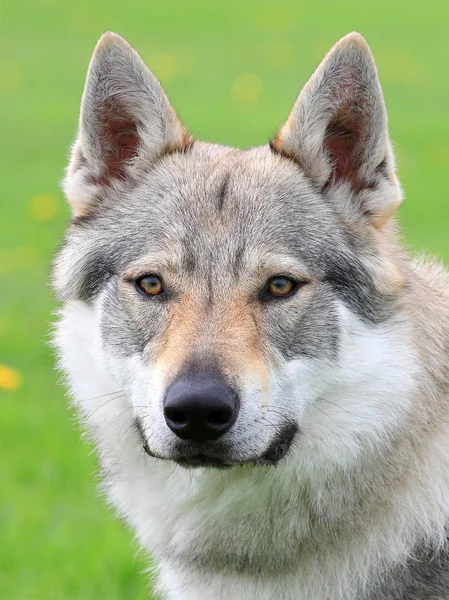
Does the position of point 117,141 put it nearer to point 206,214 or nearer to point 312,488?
point 206,214

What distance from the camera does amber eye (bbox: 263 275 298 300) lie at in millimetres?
4141

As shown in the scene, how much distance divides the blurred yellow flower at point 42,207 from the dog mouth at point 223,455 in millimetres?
8675

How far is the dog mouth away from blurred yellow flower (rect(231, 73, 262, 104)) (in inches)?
575

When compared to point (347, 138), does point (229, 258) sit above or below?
below

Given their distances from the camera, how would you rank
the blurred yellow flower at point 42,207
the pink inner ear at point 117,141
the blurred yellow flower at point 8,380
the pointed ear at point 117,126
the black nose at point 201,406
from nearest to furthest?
the black nose at point 201,406
the pointed ear at point 117,126
the pink inner ear at point 117,141
the blurred yellow flower at point 8,380
the blurred yellow flower at point 42,207

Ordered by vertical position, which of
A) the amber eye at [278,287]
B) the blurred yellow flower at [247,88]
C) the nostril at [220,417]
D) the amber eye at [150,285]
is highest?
the blurred yellow flower at [247,88]

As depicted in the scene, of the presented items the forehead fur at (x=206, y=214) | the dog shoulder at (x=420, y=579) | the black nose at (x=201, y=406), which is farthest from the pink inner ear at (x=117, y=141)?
the dog shoulder at (x=420, y=579)

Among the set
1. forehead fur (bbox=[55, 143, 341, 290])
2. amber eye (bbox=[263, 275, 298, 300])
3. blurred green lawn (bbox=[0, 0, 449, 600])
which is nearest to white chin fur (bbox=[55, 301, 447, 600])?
amber eye (bbox=[263, 275, 298, 300])

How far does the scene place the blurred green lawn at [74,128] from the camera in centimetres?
570

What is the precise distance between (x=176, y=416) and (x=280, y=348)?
54 cm

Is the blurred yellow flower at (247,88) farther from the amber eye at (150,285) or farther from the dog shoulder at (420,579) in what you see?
the dog shoulder at (420,579)

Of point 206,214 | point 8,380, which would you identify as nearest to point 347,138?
point 206,214

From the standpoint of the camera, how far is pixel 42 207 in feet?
41.7

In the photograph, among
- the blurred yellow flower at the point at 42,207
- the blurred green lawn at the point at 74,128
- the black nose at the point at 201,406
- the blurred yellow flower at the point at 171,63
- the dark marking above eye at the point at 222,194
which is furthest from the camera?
the blurred yellow flower at the point at 171,63
